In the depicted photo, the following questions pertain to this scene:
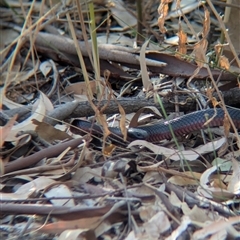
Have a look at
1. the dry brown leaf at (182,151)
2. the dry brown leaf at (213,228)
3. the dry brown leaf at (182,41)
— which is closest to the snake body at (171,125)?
the dry brown leaf at (182,151)

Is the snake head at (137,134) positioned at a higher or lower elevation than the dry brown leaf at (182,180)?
lower

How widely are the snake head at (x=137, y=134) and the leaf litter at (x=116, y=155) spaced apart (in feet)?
0.15

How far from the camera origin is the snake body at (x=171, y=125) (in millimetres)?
3090

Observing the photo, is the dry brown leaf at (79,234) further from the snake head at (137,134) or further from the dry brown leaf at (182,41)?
the dry brown leaf at (182,41)

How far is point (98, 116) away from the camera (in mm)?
2770

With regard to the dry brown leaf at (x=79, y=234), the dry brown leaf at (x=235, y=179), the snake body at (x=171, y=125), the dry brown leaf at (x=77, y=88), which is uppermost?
the dry brown leaf at (x=79, y=234)

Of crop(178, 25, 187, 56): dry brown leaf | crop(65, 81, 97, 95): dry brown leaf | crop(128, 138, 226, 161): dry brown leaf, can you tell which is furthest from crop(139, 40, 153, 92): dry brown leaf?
crop(65, 81, 97, 95): dry brown leaf

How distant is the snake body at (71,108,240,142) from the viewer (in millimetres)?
3090

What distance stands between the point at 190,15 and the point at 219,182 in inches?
96.1

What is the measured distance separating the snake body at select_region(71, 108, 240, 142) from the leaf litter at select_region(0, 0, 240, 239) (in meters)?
0.04

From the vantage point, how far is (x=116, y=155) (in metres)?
2.90

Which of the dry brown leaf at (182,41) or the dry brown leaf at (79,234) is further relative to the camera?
the dry brown leaf at (182,41)

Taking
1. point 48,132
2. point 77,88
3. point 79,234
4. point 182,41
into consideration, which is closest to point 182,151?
point 182,41

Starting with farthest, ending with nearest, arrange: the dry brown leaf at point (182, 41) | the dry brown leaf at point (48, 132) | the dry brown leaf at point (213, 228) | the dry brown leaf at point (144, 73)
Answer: the dry brown leaf at point (144, 73), the dry brown leaf at point (48, 132), the dry brown leaf at point (182, 41), the dry brown leaf at point (213, 228)
